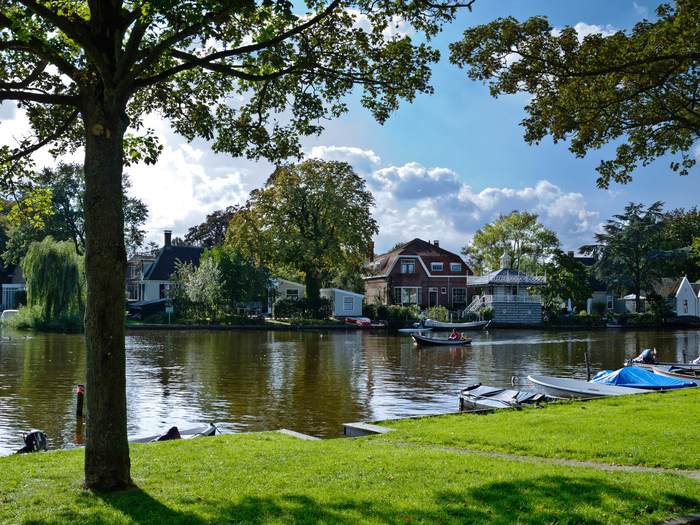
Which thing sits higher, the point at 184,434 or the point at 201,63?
the point at 201,63

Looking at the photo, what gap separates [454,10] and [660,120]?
554 cm

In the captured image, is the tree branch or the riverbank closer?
the riverbank

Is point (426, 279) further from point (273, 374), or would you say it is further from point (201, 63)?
point (201, 63)

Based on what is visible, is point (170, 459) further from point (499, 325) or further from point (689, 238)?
point (689, 238)

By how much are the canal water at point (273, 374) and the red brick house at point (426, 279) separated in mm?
27960

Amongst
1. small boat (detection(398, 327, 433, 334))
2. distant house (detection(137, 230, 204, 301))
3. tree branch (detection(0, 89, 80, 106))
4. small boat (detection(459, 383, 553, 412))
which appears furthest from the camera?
distant house (detection(137, 230, 204, 301))

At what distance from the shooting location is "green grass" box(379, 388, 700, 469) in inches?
459

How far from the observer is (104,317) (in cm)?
881

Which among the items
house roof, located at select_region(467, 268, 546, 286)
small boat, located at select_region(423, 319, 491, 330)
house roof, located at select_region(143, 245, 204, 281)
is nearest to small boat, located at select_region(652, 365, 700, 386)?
small boat, located at select_region(423, 319, 491, 330)

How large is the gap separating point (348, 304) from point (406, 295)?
38.1ft

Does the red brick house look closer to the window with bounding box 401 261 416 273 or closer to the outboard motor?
the window with bounding box 401 261 416 273

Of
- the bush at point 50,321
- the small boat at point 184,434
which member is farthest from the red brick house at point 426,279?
the small boat at point 184,434

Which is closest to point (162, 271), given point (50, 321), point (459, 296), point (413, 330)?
point (50, 321)

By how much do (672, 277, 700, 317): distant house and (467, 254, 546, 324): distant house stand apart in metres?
24.8
